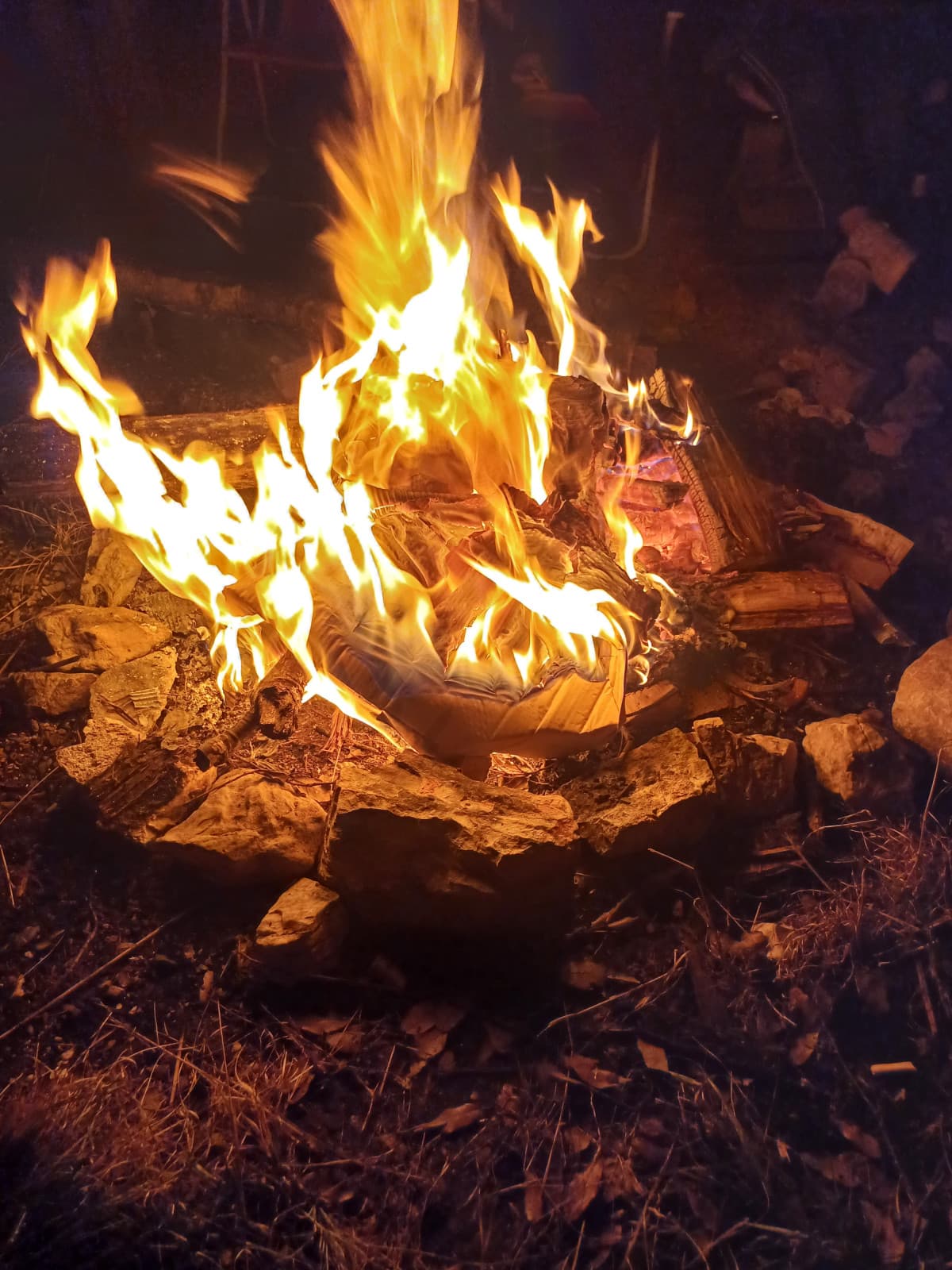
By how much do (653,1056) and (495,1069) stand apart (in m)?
0.45

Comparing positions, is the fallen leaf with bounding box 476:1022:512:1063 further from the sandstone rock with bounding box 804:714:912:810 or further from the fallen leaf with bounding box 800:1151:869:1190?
the sandstone rock with bounding box 804:714:912:810

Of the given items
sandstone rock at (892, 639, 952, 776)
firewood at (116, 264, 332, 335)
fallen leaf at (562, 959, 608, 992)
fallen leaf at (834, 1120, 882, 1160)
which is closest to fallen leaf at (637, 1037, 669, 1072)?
fallen leaf at (562, 959, 608, 992)

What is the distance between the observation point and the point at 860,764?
2748 millimetres

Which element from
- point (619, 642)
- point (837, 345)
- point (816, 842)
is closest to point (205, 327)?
point (619, 642)

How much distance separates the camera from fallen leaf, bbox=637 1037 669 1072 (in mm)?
2270

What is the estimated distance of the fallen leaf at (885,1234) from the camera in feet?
6.59

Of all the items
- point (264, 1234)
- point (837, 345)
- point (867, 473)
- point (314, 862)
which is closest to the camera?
point (264, 1234)

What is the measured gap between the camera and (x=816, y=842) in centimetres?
270

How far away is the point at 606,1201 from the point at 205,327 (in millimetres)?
4659

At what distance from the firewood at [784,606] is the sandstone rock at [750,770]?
606 millimetres

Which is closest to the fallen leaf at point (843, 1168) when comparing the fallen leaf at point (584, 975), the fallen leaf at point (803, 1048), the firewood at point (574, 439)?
the fallen leaf at point (803, 1048)

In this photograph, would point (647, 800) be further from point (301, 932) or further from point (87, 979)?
point (87, 979)

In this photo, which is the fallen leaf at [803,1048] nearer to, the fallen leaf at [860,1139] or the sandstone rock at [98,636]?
the fallen leaf at [860,1139]

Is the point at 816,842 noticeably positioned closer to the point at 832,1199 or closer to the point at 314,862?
the point at 832,1199
